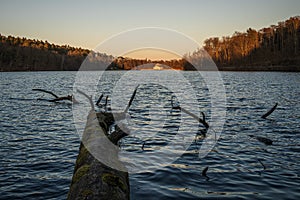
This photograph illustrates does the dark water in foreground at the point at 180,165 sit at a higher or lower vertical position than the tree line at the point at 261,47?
lower

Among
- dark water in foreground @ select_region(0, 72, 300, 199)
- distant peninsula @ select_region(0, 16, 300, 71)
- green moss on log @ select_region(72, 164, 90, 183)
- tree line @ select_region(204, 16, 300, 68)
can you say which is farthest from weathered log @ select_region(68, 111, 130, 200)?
tree line @ select_region(204, 16, 300, 68)

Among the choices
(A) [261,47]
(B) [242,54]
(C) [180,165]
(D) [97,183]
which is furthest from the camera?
(B) [242,54]

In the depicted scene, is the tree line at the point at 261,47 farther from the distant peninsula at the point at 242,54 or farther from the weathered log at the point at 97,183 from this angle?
the weathered log at the point at 97,183

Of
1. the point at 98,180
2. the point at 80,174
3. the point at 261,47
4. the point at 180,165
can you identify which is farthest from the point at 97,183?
the point at 261,47

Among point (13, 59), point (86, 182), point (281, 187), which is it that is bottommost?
point (281, 187)

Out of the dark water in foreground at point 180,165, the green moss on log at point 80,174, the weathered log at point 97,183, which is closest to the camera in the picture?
the weathered log at point 97,183

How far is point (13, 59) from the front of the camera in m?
148

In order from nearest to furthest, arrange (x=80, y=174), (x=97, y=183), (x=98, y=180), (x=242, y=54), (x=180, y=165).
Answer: (x=97, y=183), (x=98, y=180), (x=80, y=174), (x=180, y=165), (x=242, y=54)

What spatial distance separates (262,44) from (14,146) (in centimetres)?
14016

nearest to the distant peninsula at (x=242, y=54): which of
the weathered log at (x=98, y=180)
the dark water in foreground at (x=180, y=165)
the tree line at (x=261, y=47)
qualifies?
the tree line at (x=261, y=47)

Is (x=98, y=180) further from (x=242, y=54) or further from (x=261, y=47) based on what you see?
(x=242, y=54)

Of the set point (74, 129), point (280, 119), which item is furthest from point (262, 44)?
point (74, 129)

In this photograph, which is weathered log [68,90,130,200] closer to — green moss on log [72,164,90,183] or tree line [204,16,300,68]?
green moss on log [72,164,90,183]

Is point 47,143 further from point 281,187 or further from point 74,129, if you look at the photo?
point 281,187
